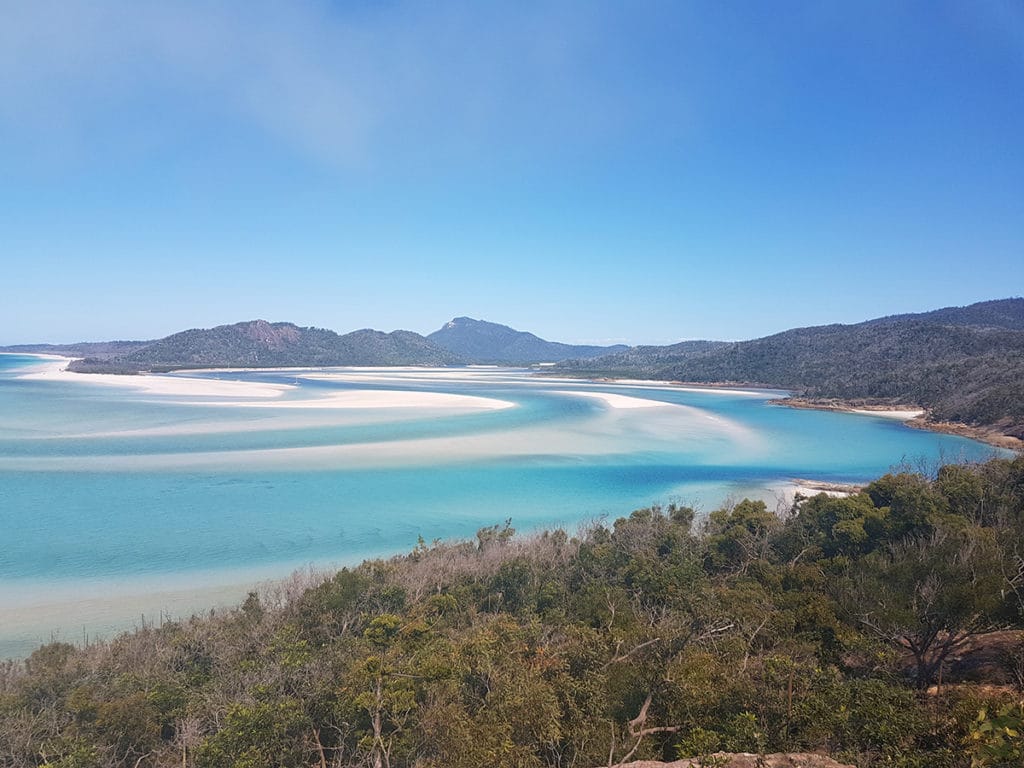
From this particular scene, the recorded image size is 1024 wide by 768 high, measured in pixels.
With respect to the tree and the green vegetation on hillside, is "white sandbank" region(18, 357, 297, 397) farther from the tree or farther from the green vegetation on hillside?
the tree

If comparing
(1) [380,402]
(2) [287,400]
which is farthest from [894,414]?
(2) [287,400]

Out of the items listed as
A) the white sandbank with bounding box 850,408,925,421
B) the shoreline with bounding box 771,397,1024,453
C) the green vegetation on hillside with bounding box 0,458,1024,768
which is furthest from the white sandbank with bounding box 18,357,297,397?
the white sandbank with bounding box 850,408,925,421

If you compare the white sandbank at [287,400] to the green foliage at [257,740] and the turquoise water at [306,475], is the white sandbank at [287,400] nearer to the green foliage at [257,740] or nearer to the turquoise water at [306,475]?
the turquoise water at [306,475]

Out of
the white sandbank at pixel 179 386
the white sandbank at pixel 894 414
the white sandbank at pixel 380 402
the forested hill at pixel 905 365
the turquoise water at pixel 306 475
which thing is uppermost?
the forested hill at pixel 905 365

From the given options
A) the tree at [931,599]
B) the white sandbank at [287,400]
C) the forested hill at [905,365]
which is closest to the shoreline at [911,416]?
the forested hill at [905,365]

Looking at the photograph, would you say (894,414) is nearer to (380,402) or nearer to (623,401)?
(623,401)

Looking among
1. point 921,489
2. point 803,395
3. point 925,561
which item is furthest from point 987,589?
point 803,395
